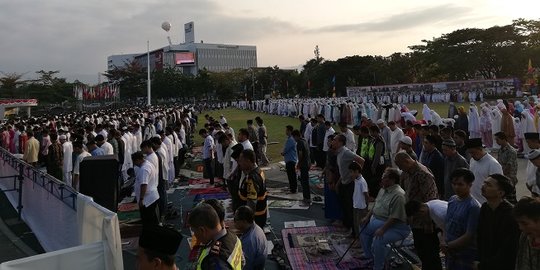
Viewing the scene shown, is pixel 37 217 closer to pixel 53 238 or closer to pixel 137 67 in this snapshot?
pixel 53 238

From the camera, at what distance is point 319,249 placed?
6.54 meters

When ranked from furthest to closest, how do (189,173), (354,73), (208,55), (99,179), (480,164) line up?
(208,55) < (354,73) < (189,173) < (99,179) < (480,164)

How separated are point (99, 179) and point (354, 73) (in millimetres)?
60341

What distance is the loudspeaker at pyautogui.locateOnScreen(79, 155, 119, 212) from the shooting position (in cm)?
720

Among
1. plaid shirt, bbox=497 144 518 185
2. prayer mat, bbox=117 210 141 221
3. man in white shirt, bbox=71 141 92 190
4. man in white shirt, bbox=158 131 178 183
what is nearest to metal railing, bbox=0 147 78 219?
man in white shirt, bbox=71 141 92 190

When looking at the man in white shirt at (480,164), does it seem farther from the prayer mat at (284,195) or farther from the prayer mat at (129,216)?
the prayer mat at (129,216)

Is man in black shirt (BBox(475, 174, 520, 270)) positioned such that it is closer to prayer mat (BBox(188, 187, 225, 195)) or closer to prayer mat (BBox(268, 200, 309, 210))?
prayer mat (BBox(268, 200, 309, 210))

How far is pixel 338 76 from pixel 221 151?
56045 mm

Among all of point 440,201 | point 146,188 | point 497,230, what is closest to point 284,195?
point 146,188

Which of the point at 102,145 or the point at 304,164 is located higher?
the point at 102,145

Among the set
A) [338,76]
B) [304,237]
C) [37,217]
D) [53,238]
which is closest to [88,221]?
[53,238]

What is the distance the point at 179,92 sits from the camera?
7000cm

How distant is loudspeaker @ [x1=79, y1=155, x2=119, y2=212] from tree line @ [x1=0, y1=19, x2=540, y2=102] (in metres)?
39.7

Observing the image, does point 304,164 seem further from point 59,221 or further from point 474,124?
point 474,124
